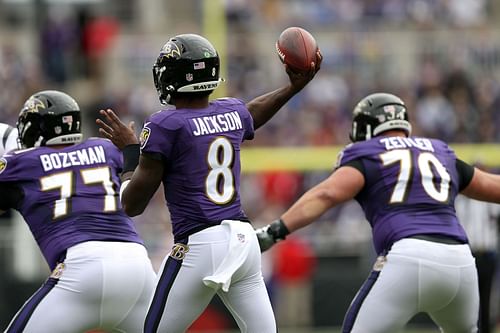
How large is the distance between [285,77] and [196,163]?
988cm

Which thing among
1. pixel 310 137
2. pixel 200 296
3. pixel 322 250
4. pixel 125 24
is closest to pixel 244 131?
pixel 200 296

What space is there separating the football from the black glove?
0.83 meters

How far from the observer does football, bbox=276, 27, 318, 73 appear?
241 inches

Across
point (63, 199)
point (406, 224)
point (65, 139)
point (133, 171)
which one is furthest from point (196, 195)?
point (406, 224)

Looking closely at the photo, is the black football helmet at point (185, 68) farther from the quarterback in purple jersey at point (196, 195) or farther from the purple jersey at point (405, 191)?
the purple jersey at point (405, 191)

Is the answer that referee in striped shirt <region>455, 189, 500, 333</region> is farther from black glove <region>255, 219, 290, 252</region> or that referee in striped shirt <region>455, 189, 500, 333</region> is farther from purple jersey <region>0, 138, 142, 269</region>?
purple jersey <region>0, 138, 142, 269</region>

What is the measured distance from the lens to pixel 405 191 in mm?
6234

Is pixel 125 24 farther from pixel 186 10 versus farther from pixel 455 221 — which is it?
pixel 455 221

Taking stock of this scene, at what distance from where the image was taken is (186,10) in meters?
17.2

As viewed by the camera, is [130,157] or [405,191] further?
[405,191]

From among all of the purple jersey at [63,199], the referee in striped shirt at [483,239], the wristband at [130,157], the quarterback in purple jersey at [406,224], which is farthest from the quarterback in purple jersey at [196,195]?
the referee in striped shirt at [483,239]

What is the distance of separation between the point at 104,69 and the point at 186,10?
2.11m

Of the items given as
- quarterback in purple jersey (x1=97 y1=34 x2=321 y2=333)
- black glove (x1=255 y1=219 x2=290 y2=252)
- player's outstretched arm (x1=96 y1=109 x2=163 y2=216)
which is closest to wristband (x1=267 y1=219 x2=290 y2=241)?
black glove (x1=255 y1=219 x2=290 y2=252)

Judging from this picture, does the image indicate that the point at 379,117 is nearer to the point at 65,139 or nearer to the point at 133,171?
the point at 133,171
